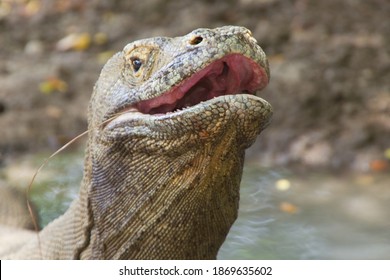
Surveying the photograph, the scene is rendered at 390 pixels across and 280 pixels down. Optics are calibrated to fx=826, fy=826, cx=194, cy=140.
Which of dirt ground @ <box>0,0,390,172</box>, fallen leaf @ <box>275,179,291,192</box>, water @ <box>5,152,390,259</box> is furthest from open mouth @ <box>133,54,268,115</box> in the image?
dirt ground @ <box>0,0,390,172</box>

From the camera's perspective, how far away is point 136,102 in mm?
3238

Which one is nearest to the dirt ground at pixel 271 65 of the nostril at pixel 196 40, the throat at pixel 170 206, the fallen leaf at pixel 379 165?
the fallen leaf at pixel 379 165

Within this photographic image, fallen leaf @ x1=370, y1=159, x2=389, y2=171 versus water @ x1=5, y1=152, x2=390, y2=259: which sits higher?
fallen leaf @ x1=370, y1=159, x2=389, y2=171

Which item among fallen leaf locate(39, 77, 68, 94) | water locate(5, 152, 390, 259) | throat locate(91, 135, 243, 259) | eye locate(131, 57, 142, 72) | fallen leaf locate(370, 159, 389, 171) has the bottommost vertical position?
throat locate(91, 135, 243, 259)

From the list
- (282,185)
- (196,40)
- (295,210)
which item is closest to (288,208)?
(295,210)

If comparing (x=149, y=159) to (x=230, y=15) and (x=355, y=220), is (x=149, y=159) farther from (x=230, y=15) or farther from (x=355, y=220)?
(x=230, y=15)

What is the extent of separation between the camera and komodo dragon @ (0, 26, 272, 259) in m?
3.00

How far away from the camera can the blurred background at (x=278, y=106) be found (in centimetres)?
Answer: 523

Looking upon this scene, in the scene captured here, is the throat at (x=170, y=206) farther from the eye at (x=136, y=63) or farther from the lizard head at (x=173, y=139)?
the eye at (x=136, y=63)

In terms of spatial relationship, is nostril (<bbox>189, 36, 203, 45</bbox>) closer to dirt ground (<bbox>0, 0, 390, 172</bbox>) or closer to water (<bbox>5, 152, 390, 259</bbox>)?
water (<bbox>5, 152, 390, 259</bbox>)

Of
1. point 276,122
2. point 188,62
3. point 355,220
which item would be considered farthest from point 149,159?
point 276,122

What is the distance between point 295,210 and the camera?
5391 mm
